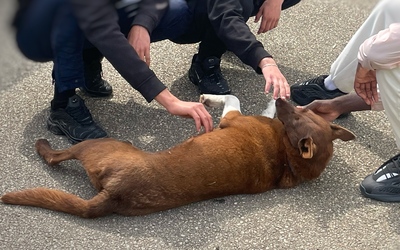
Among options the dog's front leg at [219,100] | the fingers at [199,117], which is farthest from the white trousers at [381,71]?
the fingers at [199,117]

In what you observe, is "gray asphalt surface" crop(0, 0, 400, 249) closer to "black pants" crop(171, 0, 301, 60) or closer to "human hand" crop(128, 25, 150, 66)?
"black pants" crop(171, 0, 301, 60)

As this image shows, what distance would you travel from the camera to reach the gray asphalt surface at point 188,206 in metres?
2.36

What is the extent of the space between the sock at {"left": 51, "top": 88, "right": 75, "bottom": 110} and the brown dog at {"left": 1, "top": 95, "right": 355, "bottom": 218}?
247mm

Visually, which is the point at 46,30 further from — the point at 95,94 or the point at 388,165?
the point at 95,94

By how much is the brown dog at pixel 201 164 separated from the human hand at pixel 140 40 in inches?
17.7

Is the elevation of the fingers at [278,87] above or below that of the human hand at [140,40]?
below

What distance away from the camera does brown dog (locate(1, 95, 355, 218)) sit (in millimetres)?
2354

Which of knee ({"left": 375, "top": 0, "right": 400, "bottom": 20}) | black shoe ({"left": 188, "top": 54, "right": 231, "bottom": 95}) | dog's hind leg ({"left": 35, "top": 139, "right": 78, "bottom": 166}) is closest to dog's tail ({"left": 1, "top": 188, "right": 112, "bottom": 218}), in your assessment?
dog's hind leg ({"left": 35, "top": 139, "right": 78, "bottom": 166})

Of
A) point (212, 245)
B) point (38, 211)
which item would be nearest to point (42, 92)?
point (38, 211)

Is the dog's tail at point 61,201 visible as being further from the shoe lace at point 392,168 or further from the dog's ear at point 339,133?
the shoe lace at point 392,168

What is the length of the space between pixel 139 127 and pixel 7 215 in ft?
3.04

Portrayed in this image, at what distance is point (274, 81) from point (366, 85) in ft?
1.57

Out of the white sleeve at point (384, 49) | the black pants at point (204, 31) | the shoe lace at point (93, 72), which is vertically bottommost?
the shoe lace at point (93, 72)

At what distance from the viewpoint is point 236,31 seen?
112 inches
